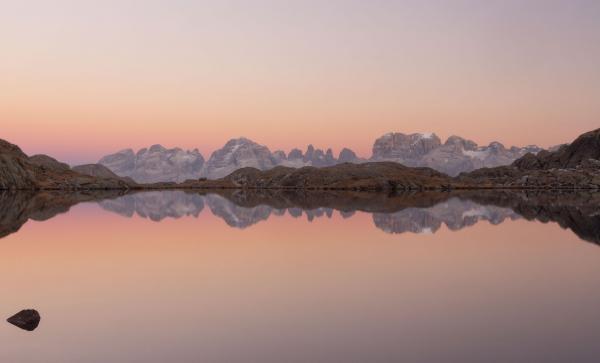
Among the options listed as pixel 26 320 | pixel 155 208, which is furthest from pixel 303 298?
pixel 155 208

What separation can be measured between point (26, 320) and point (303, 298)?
38.9 feet

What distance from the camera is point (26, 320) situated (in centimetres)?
1988

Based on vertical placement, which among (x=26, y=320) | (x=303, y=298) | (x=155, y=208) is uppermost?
(x=155, y=208)

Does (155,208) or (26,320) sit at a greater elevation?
(155,208)

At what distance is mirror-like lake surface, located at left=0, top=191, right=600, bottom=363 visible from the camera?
17.1 meters

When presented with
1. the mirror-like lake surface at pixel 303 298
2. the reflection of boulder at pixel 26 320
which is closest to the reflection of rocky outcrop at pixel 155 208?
the mirror-like lake surface at pixel 303 298

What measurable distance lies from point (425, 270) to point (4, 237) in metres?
39.0

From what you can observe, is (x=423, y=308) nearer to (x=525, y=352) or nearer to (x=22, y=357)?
(x=525, y=352)

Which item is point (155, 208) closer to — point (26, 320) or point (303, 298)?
point (303, 298)

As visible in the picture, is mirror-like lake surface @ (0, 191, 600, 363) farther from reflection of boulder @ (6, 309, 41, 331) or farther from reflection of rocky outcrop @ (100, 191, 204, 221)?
reflection of rocky outcrop @ (100, 191, 204, 221)

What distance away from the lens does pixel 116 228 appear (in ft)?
196

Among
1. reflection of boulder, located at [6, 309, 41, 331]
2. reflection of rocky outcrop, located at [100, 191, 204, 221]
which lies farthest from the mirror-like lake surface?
reflection of rocky outcrop, located at [100, 191, 204, 221]

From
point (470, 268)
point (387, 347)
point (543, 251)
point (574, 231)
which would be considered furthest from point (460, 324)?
point (574, 231)

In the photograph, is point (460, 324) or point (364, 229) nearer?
point (460, 324)
